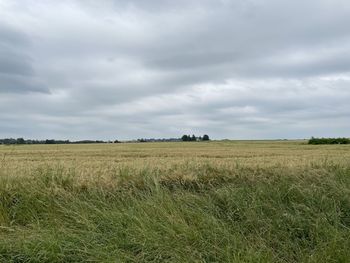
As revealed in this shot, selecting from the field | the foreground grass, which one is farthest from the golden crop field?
the foreground grass

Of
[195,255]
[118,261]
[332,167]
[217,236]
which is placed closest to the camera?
[118,261]

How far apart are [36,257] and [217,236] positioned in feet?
7.65

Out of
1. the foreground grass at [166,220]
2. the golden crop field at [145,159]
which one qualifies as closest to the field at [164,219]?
the foreground grass at [166,220]

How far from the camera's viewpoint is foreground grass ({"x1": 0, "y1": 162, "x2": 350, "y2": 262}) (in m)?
4.45

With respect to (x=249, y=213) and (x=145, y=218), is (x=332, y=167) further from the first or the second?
(x=145, y=218)

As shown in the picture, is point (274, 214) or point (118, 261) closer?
point (118, 261)

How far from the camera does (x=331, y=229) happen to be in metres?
5.19

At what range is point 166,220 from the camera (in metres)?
5.12

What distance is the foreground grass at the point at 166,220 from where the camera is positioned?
4449 mm

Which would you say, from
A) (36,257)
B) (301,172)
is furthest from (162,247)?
(301,172)

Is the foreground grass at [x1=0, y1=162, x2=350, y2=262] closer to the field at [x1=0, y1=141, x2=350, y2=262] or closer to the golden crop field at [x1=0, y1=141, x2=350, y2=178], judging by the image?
the field at [x1=0, y1=141, x2=350, y2=262]

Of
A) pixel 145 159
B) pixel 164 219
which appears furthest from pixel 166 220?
pixel 145 159

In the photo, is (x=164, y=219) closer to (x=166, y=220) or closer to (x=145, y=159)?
(x=166, y=220)

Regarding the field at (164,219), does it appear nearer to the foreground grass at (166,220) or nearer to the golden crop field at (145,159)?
the foreground grass at (166,220)
